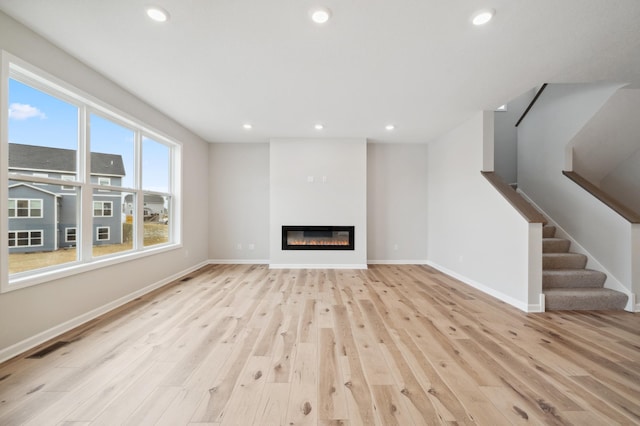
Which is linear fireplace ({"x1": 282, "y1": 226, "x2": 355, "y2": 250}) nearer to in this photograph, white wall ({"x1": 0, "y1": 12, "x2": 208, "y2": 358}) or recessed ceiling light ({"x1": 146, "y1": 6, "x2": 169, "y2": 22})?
white wall ({"x1": 0, "y1": 12, "x2": 208, "y2": 358})

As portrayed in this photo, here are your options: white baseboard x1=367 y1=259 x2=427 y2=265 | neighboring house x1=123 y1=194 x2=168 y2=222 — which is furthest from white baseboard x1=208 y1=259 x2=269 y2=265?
white baseboard x1=367 y1=259 x2=427 y2=265

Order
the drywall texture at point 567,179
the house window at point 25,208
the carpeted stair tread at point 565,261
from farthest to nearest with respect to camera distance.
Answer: the carpeted stair tread at point 565,261
the drywall texture at point 567,179
the house window at point 25,208

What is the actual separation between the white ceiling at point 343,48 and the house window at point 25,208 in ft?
4.82

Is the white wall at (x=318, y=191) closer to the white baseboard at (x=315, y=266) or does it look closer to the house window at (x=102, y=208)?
the white baseboard at (x=315, y=266)

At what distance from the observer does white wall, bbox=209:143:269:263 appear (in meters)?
5.32

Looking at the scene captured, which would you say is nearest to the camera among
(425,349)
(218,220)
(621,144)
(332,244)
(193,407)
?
(193,407)

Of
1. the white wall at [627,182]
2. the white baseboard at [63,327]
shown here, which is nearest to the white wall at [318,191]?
the white baseboard at [63,327]

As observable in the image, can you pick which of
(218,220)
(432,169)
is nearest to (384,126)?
(432,169)

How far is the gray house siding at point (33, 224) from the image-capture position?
2.01 metres

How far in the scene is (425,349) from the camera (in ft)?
6.52

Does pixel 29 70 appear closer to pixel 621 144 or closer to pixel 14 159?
pixel 14 159

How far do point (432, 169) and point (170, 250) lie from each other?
5.33 metres

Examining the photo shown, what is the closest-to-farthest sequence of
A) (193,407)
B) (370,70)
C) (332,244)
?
(193,407) < (370,70) < (332,244)

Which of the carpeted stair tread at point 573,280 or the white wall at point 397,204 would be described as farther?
the white wall at point 397,204
